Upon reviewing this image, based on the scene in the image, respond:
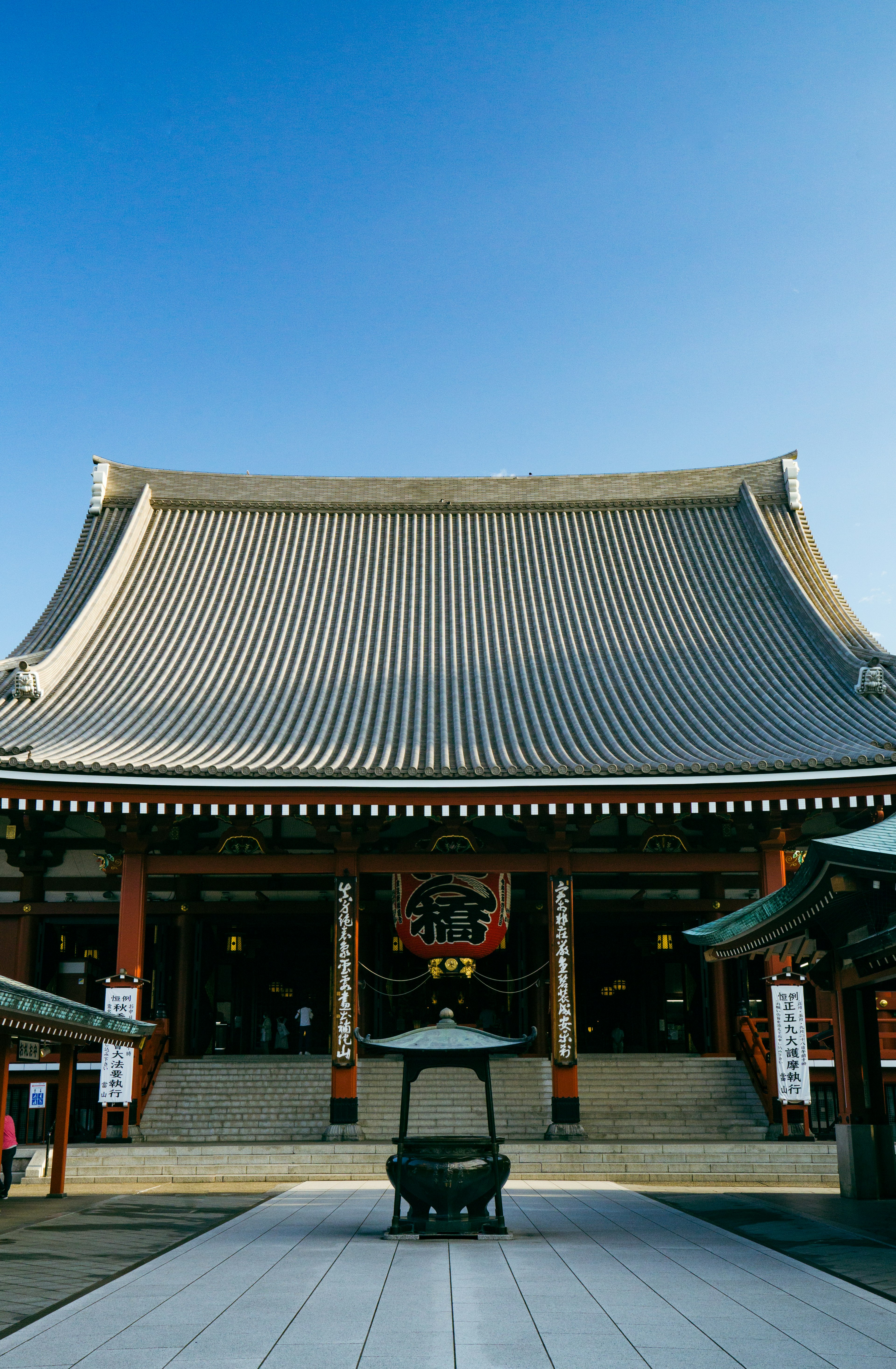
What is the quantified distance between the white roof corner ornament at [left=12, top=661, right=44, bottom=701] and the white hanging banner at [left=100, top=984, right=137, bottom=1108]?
5866 mm

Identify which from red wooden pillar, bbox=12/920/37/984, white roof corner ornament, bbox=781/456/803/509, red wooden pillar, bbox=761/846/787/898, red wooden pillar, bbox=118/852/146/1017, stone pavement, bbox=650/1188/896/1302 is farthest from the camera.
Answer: white roof corner ornament, bbox=781/456/803/509

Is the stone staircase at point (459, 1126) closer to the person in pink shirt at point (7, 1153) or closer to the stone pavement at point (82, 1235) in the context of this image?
the stone pavement at point (82, 1235)

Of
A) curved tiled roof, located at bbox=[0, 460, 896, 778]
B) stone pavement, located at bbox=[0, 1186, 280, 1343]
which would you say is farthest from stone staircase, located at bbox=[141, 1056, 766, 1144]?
curved tiled roof, located at bbox=[0, 460, 896, 778]

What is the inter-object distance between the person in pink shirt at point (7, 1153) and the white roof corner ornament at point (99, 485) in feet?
56.4

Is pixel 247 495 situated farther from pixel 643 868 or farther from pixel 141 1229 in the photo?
pixel 141 1229

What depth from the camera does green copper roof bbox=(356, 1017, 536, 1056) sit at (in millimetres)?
10891

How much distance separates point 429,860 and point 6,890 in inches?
290

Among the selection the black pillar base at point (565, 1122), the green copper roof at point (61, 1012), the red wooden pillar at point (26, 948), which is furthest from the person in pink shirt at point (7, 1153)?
the black pillar base at point (565, 1122)

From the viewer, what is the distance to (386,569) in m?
26.5

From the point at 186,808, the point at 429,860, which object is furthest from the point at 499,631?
the point at 186,808

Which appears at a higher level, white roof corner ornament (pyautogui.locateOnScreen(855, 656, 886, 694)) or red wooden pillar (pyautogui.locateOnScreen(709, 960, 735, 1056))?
white roof corner ornament (pyautogui.locateOnScreen(855, 656, 886, 694))

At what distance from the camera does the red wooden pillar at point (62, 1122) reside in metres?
13.5

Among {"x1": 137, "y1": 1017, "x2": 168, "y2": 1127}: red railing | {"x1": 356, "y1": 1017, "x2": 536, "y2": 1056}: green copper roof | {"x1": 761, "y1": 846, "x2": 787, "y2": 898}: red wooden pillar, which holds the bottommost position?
{"x1": 137, "y1": 1017, "x2": 168, "y2": 1127}: red railing

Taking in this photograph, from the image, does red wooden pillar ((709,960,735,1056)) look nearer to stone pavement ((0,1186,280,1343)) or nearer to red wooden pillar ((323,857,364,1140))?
red wooden pillar ((323,857,364,1140))
